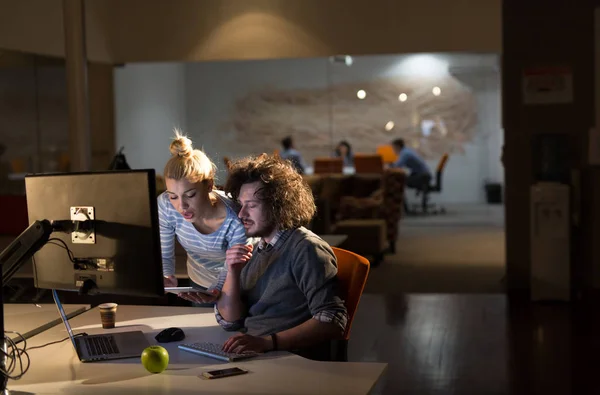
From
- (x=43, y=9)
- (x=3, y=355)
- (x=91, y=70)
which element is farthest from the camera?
(x=91, y=70)

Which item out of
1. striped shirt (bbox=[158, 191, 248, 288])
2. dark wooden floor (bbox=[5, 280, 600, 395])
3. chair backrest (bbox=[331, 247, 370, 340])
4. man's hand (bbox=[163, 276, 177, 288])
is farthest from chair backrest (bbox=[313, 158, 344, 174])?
chair backrest (bbox=[331, 247, 370, 340])

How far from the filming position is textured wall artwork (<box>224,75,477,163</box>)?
15086 millimetres

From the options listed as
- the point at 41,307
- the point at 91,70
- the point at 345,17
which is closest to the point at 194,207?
the point at 41,307

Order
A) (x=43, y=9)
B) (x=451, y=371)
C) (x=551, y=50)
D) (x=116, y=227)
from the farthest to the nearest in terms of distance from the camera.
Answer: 1. (x=43, y=9)
2. (x=551, y=50)
3. (x=451, y=371)
4. (x=116, y=227)

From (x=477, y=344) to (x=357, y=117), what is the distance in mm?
9351

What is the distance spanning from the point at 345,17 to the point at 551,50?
1.86m

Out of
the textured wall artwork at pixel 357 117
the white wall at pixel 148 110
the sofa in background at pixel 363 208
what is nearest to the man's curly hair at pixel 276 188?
the sofa in background at pixel 363 208

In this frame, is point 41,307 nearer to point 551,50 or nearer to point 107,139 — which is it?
point 551,50

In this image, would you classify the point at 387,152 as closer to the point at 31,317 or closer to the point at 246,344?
the point at 31,317

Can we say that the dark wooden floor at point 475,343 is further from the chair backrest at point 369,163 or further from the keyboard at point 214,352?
the chair backrest at point 369,163

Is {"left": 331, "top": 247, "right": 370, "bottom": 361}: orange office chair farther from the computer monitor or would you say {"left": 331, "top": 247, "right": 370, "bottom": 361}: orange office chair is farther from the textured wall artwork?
the textured wall artwork

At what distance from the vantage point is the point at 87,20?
8.70m

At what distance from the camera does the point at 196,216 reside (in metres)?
3.81

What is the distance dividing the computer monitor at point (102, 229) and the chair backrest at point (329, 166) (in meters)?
11.3
